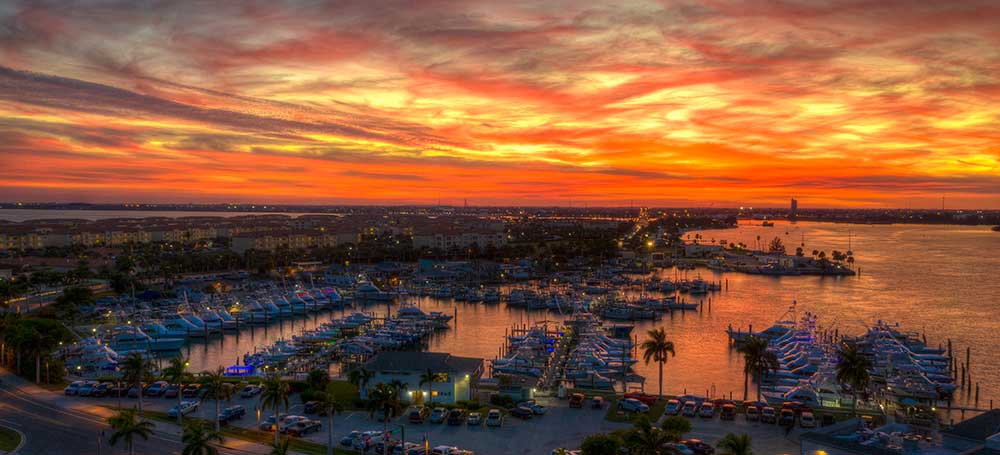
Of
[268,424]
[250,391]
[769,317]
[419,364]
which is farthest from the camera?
A: [769,317]

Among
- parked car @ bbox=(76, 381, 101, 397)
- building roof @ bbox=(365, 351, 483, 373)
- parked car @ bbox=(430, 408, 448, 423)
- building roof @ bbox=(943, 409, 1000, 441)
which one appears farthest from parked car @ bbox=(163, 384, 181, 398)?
building roof @ bbox=(943, 409, 1000, 441)

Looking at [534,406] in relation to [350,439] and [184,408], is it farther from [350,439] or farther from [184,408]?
[184,408]

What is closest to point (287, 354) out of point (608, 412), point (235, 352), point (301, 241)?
point (235, 352)

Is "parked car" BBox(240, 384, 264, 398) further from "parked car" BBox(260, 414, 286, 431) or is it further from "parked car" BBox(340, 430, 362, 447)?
"parked car" BBox(340, 430, 362, 447)


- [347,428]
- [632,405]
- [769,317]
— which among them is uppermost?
[632,405]

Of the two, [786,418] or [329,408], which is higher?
[329,408]

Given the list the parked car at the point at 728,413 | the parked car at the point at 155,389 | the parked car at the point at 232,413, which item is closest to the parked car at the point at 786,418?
the parked car at the point at 728,413

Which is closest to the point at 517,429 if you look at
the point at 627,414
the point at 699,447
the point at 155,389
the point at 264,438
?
the point at 627,414

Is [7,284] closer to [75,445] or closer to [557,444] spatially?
[75,445]

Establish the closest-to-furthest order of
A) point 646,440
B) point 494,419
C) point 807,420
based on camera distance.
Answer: point 646,440 → point 807,420 → point 494,419
